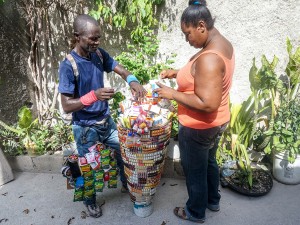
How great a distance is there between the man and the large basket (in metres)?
0.34

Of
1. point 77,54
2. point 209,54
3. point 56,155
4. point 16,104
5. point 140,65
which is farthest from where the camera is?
point 16,104

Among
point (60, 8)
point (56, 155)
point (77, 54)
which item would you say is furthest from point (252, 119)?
point (60, 8)

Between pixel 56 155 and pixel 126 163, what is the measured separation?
1.60 meters

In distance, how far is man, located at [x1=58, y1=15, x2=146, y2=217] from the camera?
7.81 feet

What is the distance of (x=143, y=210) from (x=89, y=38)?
1854 millimetres

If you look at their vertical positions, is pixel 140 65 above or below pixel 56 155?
above

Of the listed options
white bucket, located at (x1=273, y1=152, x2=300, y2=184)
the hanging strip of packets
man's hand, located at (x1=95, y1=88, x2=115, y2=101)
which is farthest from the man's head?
white bucket, located at (x1=273, y1=152, x2=300, y2=184)

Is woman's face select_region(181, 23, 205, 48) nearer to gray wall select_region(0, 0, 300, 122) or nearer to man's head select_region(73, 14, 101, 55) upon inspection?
man's head select_region(73, 14, 101, 55)

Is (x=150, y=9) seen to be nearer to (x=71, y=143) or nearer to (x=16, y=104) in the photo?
(x=71, y=143)

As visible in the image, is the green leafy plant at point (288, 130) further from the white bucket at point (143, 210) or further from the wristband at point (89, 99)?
the wristband at point (89, 99)

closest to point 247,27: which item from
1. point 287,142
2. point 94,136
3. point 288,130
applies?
point 288,130

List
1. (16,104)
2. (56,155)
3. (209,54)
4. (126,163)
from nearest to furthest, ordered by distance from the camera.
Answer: (209,54), (126,163), (56,155), (16,104)

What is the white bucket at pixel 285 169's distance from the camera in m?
3.27

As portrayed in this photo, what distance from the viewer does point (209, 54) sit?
2018 millimetres
